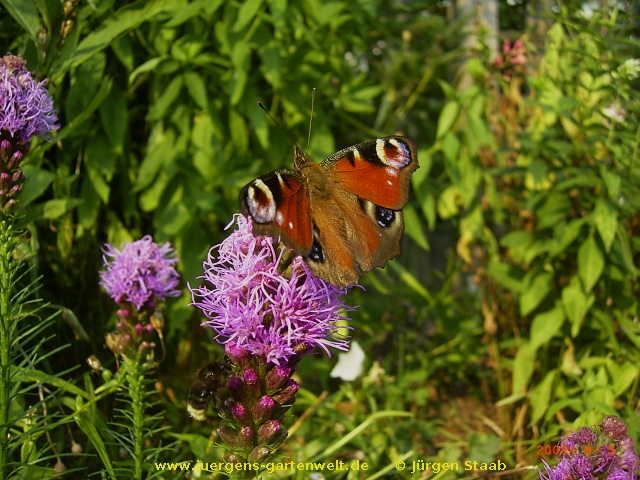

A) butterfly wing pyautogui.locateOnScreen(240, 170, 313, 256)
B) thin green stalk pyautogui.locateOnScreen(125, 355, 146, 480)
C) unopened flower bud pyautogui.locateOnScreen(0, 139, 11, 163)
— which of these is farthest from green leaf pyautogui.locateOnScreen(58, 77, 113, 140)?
butterfly wing pyautogui.locateOnScreen(240, 170, 313, 256)

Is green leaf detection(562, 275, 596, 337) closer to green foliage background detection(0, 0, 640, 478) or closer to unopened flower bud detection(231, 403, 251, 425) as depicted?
green foliage background detection(0, 0, 640, 478)

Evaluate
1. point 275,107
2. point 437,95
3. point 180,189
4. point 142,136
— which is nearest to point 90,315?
point 180,189

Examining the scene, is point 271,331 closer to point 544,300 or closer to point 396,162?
point 396,162

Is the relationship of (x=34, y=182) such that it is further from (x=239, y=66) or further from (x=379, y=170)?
(x=379, y=170)

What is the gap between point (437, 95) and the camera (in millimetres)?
5387

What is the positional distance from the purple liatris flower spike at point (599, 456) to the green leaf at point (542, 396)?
125cm

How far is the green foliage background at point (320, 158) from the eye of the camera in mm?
2402

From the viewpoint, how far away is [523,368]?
292cm

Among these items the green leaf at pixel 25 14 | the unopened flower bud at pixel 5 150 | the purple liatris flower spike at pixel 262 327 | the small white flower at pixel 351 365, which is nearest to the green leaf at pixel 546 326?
the small white flower at pixel 351 365

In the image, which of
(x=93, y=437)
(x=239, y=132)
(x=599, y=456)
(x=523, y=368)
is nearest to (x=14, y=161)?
(x=93, y=437)

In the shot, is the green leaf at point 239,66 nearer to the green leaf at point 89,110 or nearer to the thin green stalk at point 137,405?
the green leaf at point 89,110

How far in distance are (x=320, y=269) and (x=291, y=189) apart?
21 cm

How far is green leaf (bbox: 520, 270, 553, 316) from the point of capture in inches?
112

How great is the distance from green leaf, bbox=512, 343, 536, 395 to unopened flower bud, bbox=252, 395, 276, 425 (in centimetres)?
177
